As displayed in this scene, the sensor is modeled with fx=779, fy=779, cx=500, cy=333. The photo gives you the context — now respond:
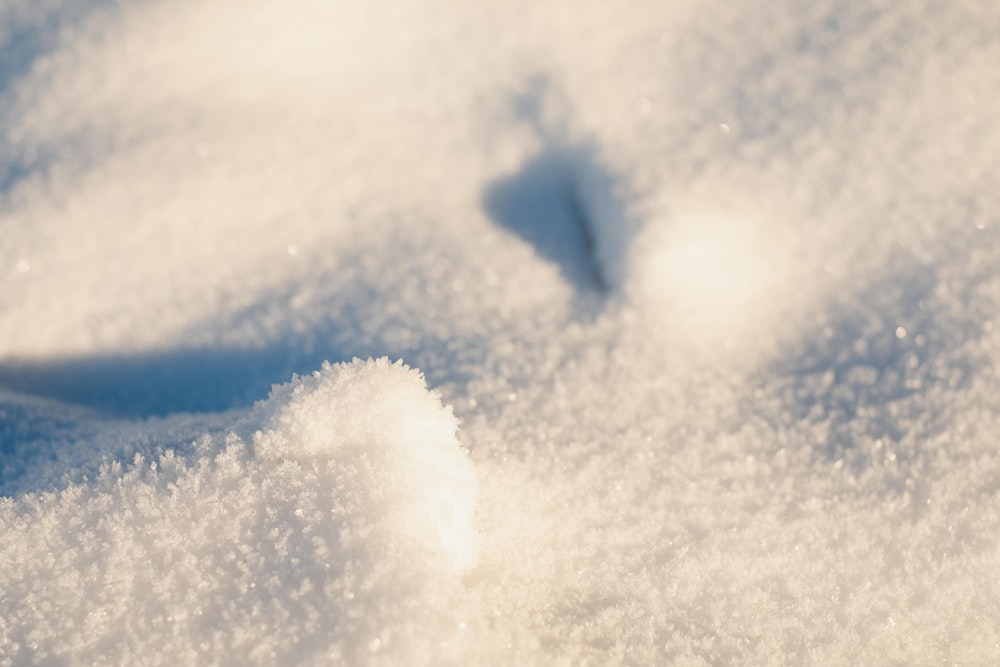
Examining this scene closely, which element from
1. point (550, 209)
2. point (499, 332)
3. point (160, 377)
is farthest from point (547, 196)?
point (160, 377)

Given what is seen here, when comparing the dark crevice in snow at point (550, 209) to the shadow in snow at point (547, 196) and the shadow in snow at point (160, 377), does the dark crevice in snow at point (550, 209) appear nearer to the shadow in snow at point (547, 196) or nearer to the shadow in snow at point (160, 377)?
the shadow in snow at point (547, 196)

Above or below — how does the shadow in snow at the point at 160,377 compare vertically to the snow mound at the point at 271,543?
above

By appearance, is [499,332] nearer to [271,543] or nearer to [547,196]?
[547,196]

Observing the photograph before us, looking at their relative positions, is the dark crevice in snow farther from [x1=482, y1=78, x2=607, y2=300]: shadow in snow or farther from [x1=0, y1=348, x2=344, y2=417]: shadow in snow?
[x1=0, y1=348, x2=344, y2=417]: shadow in snow

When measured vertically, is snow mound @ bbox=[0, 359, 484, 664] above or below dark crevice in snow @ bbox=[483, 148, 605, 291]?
below

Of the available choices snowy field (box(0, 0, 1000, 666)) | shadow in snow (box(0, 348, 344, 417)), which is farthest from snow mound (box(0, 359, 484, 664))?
shadow in snow (box(0, 348, 344, 417))

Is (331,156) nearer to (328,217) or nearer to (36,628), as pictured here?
(328,217)

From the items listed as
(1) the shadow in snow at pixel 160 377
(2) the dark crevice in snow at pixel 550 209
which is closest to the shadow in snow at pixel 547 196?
(2) the dark crevice in snow at pixel 550 209

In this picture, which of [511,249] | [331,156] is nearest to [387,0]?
[331,156]
